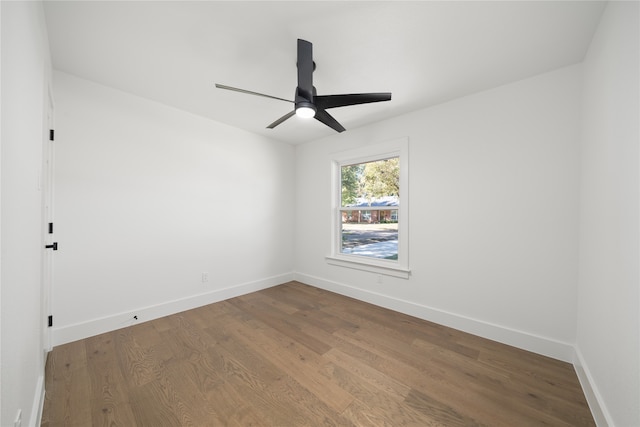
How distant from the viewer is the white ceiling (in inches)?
59.7

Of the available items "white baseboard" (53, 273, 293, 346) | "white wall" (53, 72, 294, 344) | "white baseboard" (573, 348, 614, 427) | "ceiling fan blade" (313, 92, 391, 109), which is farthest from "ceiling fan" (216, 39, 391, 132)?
"white baseboard" (53, 273, 293, 346)

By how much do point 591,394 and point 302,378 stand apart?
6.37ft

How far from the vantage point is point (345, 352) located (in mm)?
2158

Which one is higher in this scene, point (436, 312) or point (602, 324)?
point (602, 324)

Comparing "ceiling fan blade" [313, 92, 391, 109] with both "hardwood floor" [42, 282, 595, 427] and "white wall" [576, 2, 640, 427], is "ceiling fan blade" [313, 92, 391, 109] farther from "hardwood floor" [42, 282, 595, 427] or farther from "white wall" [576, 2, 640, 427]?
"hardwood floor" [42, 282, 595, 427]

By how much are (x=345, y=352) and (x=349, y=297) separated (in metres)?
1.40

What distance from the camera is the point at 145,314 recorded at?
2680mm

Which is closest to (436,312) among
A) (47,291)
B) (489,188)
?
(489,188)

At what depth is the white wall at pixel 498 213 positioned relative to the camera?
2050mm

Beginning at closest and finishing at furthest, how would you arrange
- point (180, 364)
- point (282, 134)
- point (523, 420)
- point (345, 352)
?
1. point (523, 420)
2. point (180, 364)
3. point (345, 352)
4. point (282, 134)

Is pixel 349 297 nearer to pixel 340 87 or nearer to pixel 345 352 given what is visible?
pixel 345 352

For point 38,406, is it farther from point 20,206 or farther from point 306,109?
point 306,109

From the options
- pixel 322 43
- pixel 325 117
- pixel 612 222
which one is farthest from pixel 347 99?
pixel 612 222

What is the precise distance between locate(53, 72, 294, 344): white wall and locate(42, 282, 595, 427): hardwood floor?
0.38 metres
